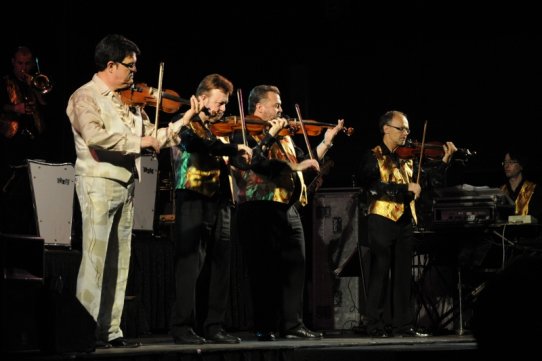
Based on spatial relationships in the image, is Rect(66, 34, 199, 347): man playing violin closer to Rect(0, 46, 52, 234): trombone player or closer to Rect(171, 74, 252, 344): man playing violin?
Rect(171, 74, 252, 344): man playing violin

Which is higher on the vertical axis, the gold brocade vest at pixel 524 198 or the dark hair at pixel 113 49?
the dark hair at pixel 113 49

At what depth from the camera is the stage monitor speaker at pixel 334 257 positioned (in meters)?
8.50

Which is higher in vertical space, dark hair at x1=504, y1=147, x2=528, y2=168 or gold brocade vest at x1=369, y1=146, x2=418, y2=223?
dark hair at x1=504, y1=147, x2=528, y2=168

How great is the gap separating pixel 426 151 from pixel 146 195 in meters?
2.40

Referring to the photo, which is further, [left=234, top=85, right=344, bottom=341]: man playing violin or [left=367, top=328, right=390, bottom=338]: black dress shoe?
[left=367, top=328, right=390, bottom=338]: black dress shoe

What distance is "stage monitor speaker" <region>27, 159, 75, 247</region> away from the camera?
6.75m

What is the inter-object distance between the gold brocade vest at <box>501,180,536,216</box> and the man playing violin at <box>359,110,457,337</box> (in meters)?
1.83

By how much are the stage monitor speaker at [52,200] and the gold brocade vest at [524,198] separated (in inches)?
169


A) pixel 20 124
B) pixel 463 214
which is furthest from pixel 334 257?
pixel 20 124

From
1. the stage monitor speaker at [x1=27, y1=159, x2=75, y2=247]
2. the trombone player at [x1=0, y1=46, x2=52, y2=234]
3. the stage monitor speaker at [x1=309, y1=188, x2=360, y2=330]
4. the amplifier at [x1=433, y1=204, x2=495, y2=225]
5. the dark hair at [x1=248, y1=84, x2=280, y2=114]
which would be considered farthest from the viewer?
the stage monitor speaker at [x1=309, y1=188, x2=360, y2=330]

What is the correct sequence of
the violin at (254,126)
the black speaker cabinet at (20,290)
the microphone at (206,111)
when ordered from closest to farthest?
1. the black speaker cabinet at (20,290)
2. the microphone at (206,111)
3. the violin at (254,126)

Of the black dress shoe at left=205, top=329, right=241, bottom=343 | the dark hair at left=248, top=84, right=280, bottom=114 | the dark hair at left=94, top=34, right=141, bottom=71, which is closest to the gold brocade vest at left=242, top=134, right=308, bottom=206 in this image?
the dark hair at left=248, top=84, right=280, bottom=114

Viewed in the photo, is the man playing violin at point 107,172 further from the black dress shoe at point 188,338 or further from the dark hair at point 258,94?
the dark hair at point 258,94

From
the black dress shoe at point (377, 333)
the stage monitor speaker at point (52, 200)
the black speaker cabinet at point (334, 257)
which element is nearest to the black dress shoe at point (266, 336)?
the black dress shoe at point (377, 333)
